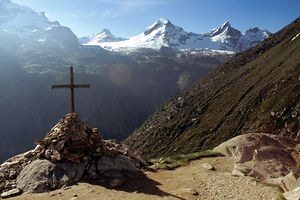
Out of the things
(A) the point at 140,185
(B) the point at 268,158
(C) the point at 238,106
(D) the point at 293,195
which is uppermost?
(D) the point at 293,195

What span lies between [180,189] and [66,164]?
754 centimetres

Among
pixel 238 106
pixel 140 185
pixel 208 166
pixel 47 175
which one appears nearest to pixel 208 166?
pixel 208 166

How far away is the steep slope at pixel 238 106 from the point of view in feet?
170

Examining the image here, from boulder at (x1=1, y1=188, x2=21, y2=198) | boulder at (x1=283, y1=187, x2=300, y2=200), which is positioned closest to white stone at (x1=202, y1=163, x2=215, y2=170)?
boulder at (x1=283, y1=187, x2=300, y2=200)

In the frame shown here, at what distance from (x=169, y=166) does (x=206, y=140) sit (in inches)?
2205

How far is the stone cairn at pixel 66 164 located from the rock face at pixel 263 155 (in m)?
7.11

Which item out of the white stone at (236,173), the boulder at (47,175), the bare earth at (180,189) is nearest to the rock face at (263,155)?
the white stone at (236,173)

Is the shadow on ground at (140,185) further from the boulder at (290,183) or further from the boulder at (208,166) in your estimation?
the boulder at (290,183)

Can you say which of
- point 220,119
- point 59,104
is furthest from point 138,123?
point 220,119

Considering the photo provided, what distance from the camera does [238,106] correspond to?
70688mm

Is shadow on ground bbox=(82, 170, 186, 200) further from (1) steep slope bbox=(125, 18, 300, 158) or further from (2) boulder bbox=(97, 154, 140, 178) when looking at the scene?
(1) steep slope bbox=(125, 18, 300, 158)

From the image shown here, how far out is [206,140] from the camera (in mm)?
69250

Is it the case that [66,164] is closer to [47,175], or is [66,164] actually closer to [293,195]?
[47,175]

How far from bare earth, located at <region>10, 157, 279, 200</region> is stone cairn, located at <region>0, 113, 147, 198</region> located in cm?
83
